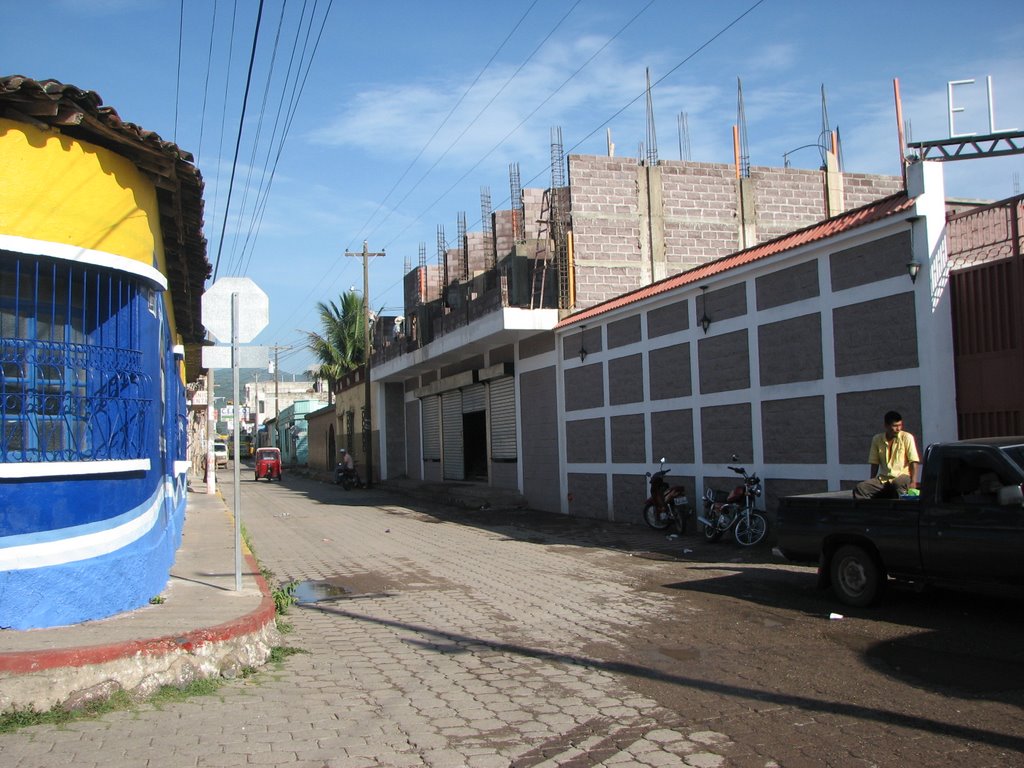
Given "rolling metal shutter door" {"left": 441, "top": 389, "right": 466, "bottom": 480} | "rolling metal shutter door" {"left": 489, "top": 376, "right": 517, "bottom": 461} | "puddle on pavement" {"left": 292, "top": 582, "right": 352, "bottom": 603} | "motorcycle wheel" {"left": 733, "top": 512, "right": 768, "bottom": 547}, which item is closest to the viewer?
"puddle on pavement" {"left": 292, "top": 582, "right": 352, "bottom": 603}

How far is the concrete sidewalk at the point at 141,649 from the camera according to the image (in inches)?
217

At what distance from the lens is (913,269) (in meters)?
11.1

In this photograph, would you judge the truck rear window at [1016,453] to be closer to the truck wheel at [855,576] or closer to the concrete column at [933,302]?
the truck wheel at [855,576]

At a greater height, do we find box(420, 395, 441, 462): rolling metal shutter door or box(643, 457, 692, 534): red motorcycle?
box(420, 395, 441, 462): rolling metal shutter door

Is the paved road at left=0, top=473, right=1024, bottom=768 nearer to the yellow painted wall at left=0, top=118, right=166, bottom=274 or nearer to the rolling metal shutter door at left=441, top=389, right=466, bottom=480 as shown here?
the yellow painted wall at left=0, top=118, right=166, bottom=274

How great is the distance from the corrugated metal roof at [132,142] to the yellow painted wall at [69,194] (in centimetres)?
12

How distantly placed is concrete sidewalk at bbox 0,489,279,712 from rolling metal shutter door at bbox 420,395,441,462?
23111 millimetres

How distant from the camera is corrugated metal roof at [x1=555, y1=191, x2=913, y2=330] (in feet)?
38.8

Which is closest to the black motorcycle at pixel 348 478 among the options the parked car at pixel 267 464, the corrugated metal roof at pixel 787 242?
the parked car at pixel 267 464

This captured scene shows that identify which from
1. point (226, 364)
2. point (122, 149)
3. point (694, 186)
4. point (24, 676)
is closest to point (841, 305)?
point (226, 364)

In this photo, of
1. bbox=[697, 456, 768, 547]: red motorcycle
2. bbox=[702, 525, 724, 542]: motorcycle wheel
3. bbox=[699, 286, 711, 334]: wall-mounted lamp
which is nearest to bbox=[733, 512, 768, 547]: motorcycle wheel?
bbox=[697, 456, 768, 547]: red motorcycle

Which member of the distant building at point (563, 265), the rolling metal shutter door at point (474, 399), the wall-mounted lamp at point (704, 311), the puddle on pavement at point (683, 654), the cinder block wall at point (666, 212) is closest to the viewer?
the puddle on pavement at point (683, 654)

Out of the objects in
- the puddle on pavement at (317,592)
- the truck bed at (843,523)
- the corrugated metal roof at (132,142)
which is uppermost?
the corrugated metal roof at (132,142)

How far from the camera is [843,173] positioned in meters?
26.0
